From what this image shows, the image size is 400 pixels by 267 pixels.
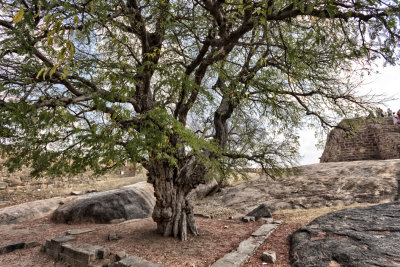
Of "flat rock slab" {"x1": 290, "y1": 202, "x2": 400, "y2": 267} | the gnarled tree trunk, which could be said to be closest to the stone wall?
"flat rock slab" {"x1": 290, "y1": 202, "x2": 400, "y2": 267}

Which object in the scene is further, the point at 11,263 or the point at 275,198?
the point at 275,198

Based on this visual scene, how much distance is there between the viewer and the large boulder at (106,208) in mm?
7855

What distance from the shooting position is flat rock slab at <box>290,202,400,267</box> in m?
3.54

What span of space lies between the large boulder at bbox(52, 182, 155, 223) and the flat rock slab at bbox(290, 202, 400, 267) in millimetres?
5355

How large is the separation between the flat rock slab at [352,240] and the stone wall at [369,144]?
32.4 feet

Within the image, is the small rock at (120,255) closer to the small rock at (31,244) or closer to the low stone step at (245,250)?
the low stone step at (245,250)

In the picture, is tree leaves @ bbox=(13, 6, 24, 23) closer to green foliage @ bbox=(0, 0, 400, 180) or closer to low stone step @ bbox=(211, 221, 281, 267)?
green foliage @ bbox=(0, 0, 400, 180)

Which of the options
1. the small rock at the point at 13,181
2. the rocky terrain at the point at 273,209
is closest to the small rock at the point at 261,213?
the rocky terrain at the point at 273,209

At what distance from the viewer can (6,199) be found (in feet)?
35.0

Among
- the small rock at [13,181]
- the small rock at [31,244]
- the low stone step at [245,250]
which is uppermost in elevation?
the small rock at [13,181]

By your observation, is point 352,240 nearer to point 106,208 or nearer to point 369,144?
point 106,208

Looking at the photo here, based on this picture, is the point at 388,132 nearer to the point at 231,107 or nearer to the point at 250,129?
the point at 250,129

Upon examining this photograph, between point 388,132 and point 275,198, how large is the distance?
999cm

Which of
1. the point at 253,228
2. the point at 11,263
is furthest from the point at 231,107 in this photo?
the point at 11,263
